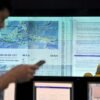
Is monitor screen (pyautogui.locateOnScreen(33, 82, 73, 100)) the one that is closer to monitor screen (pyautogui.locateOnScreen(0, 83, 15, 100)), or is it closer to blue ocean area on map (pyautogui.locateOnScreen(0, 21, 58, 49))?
monitor screen (pyautogui.locateOnScreen(0, 83, 15, 100))

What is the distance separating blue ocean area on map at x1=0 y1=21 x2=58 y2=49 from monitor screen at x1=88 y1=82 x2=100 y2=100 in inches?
83.7

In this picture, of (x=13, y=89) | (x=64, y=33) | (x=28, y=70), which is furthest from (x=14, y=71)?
(x=64, y=33)

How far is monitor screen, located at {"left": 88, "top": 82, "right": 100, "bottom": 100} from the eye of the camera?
1.70 m

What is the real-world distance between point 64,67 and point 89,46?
0.34 m

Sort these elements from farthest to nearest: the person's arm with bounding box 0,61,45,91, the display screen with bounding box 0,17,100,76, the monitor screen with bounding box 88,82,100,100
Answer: the display screen with bounding box 0,17,100,76 < the monitor screen with bounding box 88,82,100,100 < the person's arm with bounding box 0,61,45,91

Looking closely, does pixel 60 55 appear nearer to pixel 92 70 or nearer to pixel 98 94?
pixel 92 70

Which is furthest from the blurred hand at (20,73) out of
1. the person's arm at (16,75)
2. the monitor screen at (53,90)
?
the monitor screen at (53,90)

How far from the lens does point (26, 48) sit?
154 inches

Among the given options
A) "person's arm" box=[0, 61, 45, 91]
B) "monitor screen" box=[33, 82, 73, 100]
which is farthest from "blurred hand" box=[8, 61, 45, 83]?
"monitor screen" box=[33, 82, 73, 100]

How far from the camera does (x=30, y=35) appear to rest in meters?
3.89

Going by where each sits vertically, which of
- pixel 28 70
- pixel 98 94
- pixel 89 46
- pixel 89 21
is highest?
pixel 89 21
